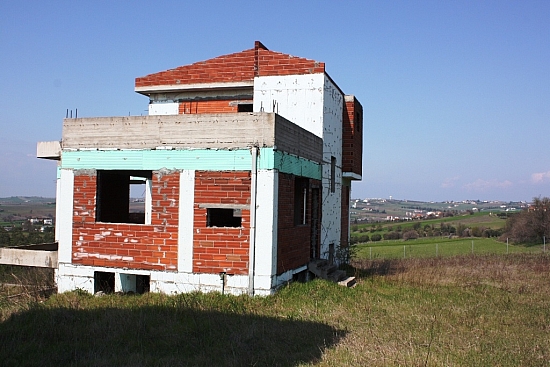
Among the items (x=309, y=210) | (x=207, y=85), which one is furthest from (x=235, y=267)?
(x=207, y=85)

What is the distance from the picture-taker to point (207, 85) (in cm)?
1706

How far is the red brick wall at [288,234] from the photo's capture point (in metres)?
12.1

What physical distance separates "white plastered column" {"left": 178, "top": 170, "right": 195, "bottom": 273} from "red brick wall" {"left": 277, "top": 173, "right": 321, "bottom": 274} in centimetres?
214

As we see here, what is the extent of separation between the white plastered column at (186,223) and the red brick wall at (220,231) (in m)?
0.11

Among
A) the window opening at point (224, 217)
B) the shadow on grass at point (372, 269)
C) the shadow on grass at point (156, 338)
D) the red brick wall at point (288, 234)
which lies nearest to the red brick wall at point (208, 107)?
the window opening at point (224, 217)

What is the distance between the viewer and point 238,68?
660 inches

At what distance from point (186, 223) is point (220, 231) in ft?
2.93

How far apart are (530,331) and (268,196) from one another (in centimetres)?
615

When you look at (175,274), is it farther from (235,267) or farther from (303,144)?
(303,144)

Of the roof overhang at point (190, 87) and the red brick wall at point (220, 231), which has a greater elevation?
the roof overhang at point (190, 87)

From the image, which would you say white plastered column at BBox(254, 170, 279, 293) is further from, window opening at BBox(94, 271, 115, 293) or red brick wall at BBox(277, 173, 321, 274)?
window opening at BBox(94, 271, 115, 293)

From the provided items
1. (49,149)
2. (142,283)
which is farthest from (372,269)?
(49,149)

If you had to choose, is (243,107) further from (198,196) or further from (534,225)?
(534,225)

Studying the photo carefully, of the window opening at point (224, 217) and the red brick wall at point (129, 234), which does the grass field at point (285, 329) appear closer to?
the red brick wall at point (129, 234)
